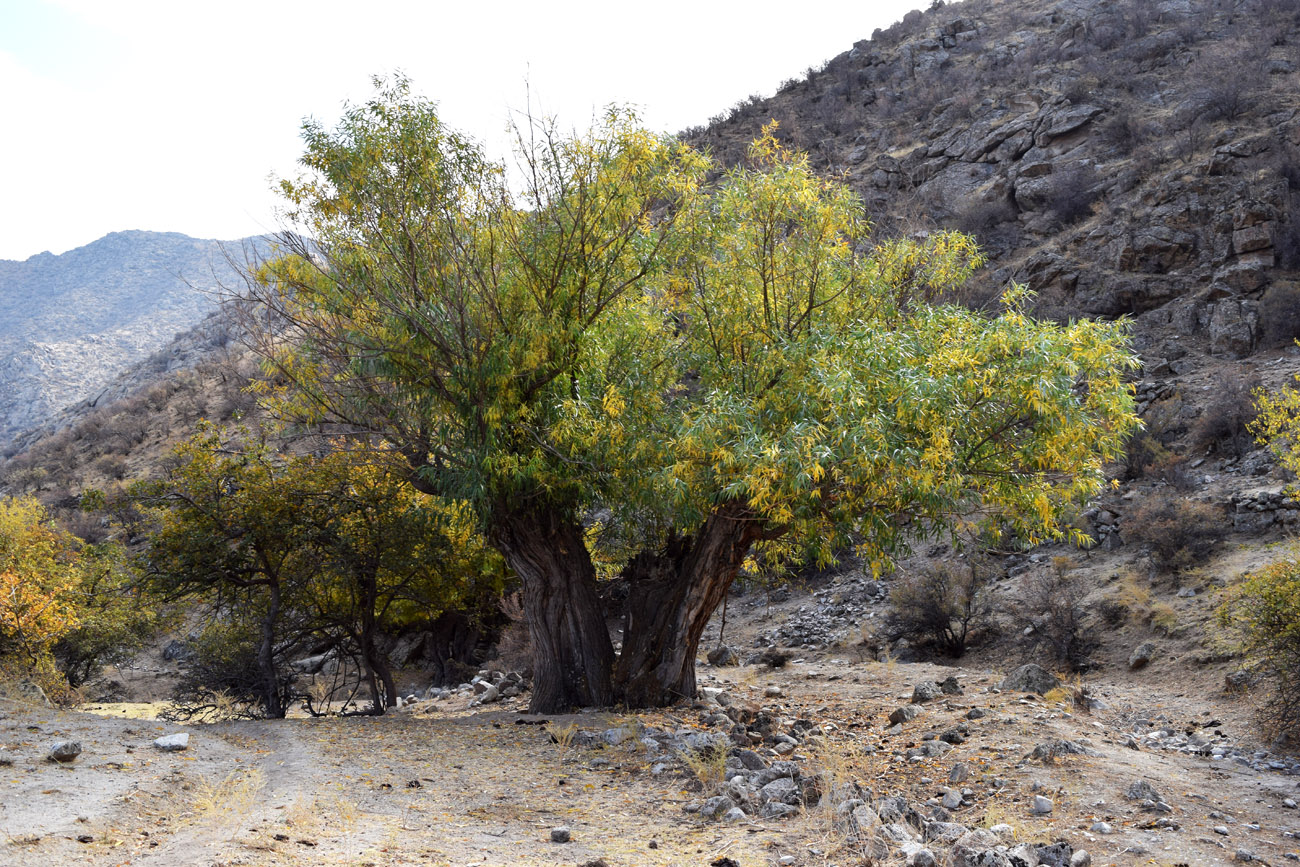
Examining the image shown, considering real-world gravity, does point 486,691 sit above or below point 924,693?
below

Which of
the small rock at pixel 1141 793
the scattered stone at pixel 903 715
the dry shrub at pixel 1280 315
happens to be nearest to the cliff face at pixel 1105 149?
the dry shrub at pixel 1280 315

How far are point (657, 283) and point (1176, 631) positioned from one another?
1081 centimetres

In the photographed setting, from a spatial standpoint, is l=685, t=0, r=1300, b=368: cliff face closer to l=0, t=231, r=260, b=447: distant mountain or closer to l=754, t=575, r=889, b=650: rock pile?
l=754, t=575, r=889, b=650: rock pile

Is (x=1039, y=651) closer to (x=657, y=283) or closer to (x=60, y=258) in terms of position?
(x=657, y=283)

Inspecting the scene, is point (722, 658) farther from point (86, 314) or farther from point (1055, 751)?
point (86, 314)

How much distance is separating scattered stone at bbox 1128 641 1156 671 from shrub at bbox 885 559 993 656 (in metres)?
3.60

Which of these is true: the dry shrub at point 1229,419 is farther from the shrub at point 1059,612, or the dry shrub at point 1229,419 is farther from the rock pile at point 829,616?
the rock pile at point 829,616

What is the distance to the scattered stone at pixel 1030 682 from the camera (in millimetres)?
11102

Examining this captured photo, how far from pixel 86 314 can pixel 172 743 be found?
322ft

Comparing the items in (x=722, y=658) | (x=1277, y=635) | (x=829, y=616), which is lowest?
(x=829, y=616)

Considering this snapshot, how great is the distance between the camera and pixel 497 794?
6.67 m

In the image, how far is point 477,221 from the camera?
398 inches

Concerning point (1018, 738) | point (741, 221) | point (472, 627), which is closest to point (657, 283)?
point (741, 221)

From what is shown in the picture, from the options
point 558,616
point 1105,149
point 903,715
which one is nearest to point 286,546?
point 558,616
